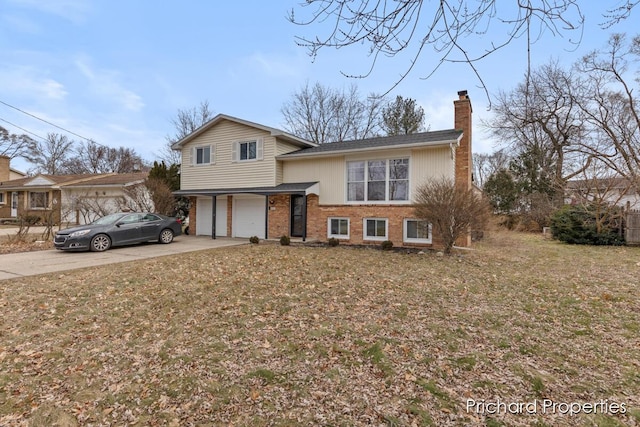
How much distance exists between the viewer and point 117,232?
1155 cm

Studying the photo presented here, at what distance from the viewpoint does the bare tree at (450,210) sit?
9875 mm

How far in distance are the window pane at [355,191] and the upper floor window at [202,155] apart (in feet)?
24.0

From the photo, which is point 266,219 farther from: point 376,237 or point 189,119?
point 189,119

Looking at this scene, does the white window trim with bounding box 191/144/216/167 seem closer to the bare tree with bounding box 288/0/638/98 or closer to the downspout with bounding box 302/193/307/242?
the downspout with bounding box 302/193/307/242

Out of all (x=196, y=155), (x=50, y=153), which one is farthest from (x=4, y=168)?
(x=196, y=155)

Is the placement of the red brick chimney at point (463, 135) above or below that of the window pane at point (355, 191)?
above

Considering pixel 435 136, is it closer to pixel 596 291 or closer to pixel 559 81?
pixel 596 291

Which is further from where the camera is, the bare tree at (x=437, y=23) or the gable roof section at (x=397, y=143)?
the gable roof section at (x=397, y=143)

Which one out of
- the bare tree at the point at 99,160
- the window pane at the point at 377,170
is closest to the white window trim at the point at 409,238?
the window pane at the point at 377,170

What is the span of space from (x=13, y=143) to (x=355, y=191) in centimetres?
4426

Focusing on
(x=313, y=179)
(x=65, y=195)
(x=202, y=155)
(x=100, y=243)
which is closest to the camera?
(x=100, y=243)

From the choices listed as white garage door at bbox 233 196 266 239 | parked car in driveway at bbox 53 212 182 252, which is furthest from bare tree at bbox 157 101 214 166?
parked car in driveway at bbox 53 212 182 252

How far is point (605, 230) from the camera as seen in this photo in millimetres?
14289

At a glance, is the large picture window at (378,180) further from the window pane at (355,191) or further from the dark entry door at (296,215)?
the dark entry door at (296,215)
